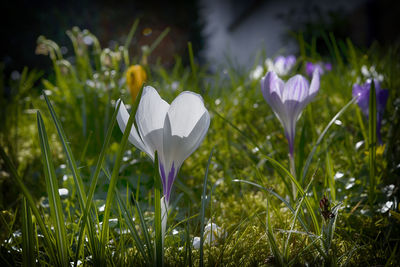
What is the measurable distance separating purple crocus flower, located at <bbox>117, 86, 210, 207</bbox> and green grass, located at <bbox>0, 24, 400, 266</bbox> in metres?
0.06

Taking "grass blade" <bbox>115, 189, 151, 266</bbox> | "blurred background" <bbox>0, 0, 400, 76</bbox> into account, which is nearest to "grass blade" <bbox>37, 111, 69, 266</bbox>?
"grass blade" <bbox>115, 189, 151, 266</bbox>

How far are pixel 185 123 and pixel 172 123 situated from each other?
0.02 meters

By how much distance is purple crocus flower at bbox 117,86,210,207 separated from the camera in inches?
26.1

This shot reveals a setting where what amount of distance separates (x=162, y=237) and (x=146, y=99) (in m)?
0.27

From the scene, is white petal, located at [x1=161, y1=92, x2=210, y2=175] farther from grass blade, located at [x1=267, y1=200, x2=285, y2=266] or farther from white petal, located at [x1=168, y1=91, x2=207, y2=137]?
grass blade, located at [x1=267, y1=200, x2=285, y2=266]

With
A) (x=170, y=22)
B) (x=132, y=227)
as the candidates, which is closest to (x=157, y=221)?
(x=132, y=227)

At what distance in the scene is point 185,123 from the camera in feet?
2.19

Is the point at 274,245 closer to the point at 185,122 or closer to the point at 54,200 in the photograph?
the point at 185,122

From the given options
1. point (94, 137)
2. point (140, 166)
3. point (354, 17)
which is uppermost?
point (354, 17)

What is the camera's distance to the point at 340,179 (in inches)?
44.5

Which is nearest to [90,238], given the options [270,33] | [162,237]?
[162,237]

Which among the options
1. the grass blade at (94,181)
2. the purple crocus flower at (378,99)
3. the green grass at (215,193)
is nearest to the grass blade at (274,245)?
the green grass at (215,193)

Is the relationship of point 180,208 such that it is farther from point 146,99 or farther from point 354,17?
point 354,17

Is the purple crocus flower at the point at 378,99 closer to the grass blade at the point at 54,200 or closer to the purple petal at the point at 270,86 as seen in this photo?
the purple petal at the point at 270,86
